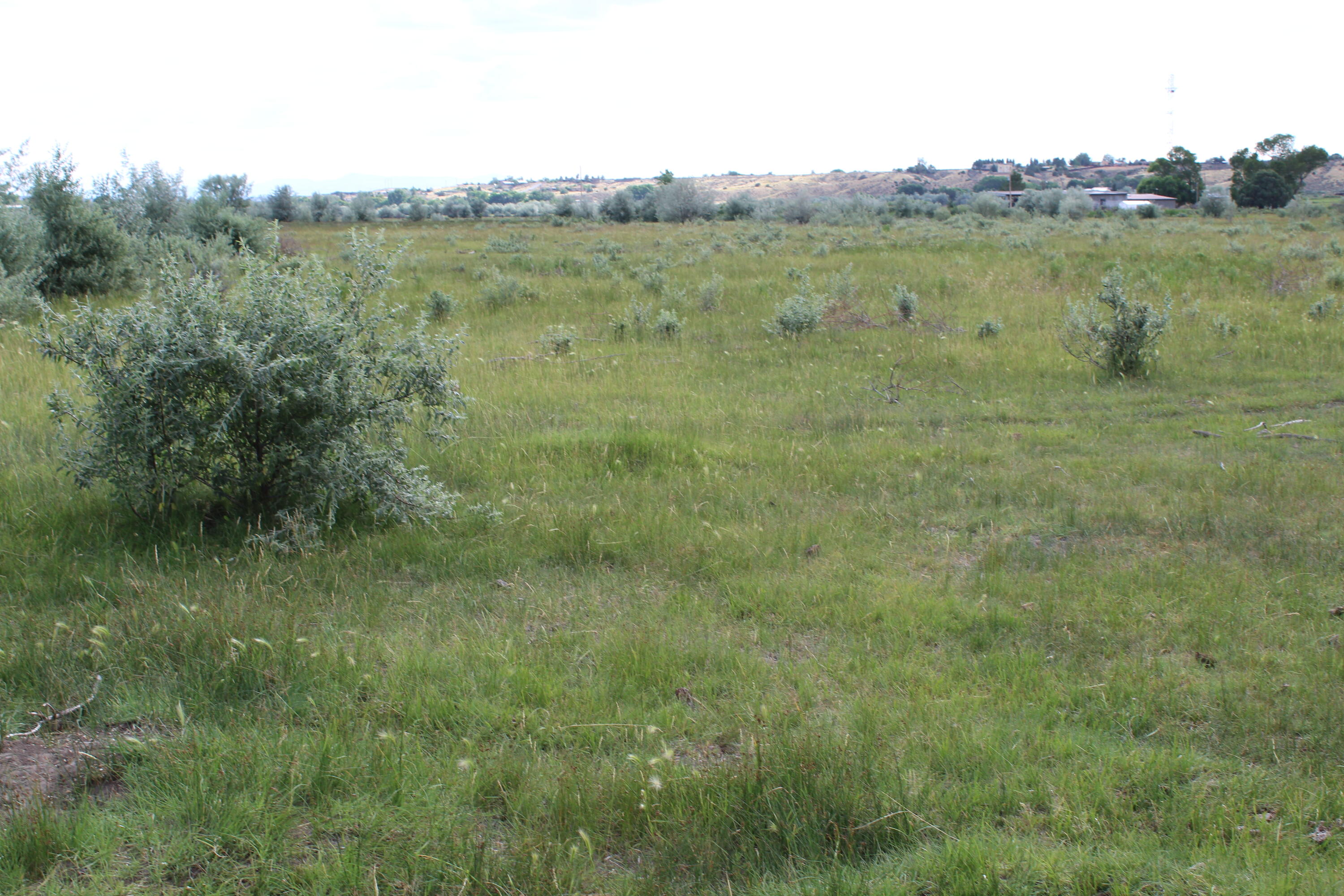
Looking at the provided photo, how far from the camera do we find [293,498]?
5.90 m

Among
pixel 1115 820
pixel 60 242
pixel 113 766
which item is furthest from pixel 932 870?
pixel 60 242

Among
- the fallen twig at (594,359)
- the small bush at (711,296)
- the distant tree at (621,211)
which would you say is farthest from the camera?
the distant tree at (621,211)

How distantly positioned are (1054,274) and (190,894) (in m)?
19.1

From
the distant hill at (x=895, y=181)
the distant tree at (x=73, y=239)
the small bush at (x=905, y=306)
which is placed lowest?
the small bush at (x=905, y=306)

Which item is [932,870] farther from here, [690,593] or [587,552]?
[587,552]

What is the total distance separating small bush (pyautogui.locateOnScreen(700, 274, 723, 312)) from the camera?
1581cm

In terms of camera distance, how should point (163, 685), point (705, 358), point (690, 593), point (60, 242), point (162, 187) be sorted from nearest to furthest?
point (163, 685) → point (690, 593) → point (705, 358) → point (60, 242) → point (162, 187)

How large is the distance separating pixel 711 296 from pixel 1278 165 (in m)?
74.2

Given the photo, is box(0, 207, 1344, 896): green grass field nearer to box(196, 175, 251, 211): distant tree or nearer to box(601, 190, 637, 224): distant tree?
box(196, 175, 251, 211): distant tree

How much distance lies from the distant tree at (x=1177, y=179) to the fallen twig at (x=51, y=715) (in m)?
83.4

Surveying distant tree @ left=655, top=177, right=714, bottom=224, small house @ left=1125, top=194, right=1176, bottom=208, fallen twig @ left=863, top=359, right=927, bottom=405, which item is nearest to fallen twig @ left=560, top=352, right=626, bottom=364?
fallen twig @ left=863, top=359, right=927, bottom=405

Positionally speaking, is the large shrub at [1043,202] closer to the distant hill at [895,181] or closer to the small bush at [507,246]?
the distant hill at [895,181]

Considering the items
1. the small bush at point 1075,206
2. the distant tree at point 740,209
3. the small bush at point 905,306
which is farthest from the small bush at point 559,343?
the small bush at point 1075,206

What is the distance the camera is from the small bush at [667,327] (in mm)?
13672
